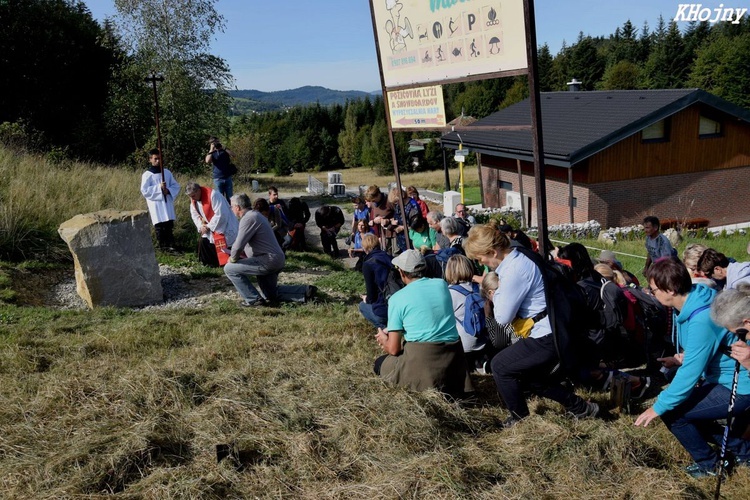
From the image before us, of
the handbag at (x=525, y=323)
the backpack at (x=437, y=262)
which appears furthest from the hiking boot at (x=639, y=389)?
the backpack at (x=437, y=262)

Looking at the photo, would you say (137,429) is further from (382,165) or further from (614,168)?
(382,165)

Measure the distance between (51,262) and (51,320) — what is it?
2659 millimetres

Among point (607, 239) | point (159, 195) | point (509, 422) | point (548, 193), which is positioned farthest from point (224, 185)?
point (548, 193)

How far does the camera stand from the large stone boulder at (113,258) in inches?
303

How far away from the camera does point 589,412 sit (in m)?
4.46

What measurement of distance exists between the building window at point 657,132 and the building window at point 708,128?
1.78 metres

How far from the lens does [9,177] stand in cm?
1100

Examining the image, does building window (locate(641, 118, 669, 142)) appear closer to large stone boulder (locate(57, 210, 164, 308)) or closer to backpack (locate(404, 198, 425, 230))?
backpack (locate(404, 198, 425, 230))

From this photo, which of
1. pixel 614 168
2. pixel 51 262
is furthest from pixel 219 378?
pixel 614 168

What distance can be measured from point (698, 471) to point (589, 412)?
31.9 inches

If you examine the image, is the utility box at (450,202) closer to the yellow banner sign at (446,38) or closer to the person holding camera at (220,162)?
the person holding camera at (220,162)

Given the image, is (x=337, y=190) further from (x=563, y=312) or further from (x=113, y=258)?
(x=563, y=312)

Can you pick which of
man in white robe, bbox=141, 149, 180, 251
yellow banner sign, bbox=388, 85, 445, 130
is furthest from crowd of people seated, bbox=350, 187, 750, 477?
man in white robe, bbox=141, 149, 180, 251

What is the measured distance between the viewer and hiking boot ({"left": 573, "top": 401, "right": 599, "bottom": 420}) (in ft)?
14.5
